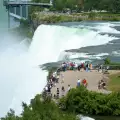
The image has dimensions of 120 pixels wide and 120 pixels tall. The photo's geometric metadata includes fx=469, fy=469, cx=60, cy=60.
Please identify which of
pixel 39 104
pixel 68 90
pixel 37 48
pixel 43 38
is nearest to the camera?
pixel 39 104

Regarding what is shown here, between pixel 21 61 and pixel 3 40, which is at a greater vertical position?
pixel 21 61

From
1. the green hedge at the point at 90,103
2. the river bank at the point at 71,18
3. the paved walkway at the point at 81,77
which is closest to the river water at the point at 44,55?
the green hedge at the point at 90,103

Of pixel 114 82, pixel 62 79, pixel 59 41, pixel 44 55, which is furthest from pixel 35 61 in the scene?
pixel 114 82

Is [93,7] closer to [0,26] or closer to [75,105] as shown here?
[0,26]

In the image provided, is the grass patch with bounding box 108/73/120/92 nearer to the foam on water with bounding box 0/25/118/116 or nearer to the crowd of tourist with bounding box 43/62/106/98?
the crowd of tourist with bounding box 43/62/106/98

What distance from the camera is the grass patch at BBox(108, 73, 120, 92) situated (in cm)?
2662

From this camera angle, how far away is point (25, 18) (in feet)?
319

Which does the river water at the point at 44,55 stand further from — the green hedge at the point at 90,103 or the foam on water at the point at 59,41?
the green hedge at the point at 90,103

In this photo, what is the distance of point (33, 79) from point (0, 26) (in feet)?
231

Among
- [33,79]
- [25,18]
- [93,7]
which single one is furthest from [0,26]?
[33,79]

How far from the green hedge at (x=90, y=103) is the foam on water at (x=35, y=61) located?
3.23m

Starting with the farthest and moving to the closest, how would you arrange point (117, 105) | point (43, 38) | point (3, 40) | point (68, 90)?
point (3, 40) < point (43, 38) < point (68, 90) < point (117, 105)

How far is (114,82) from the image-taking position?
92.0ft

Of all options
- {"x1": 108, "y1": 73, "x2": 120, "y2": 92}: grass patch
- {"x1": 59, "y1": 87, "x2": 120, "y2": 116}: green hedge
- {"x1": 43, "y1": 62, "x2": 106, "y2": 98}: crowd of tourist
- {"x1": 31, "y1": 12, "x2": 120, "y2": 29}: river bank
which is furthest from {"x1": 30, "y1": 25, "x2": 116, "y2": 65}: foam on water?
{"x1": 31, "y1": 12, "x2": 120, "y2": 29}: river bank
